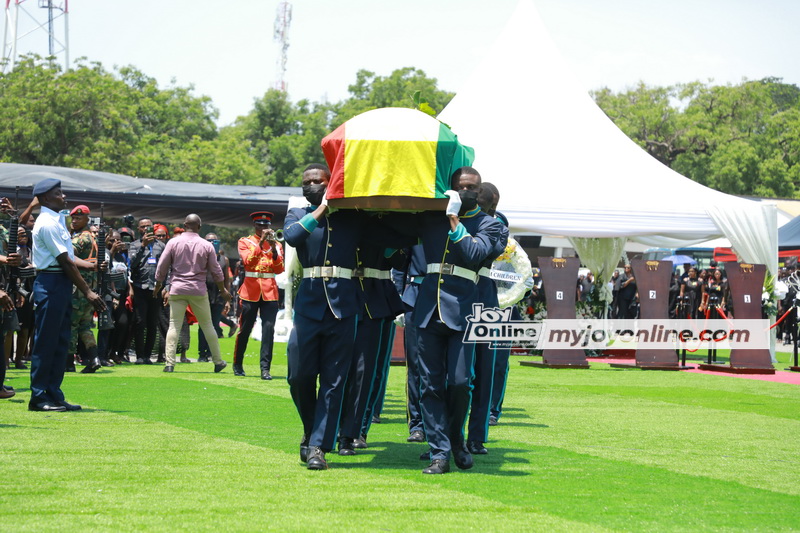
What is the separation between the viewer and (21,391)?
11.2m

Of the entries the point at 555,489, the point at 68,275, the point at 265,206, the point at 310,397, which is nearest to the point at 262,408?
the point at 68,275

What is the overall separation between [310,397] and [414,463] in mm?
845

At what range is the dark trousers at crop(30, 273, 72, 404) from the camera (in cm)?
917

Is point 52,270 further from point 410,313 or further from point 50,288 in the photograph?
point 410,313

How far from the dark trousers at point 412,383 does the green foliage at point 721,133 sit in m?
52.4

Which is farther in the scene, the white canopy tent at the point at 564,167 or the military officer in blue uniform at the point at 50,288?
the white canopy tent at the point at 564,167

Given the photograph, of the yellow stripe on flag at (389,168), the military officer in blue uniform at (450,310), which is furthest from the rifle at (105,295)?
the military officer in blue uniform at (450,310)

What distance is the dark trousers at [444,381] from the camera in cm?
689

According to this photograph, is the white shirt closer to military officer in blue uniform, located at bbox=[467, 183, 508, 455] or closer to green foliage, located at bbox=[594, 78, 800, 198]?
military officer in blue uniform, located at bbox=[467, 183, 508, 455]

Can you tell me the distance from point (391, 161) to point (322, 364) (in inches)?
56.3

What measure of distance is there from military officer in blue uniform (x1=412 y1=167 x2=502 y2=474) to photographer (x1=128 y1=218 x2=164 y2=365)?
9665 millimetres

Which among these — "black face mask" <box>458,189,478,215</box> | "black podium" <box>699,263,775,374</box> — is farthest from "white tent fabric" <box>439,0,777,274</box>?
"black face mask" <box>458,189,478,215</box>

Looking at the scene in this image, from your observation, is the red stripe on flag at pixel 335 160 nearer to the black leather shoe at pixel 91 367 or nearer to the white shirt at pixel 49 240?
the white shirt at pixel 49 240

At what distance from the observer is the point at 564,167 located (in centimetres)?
1923
